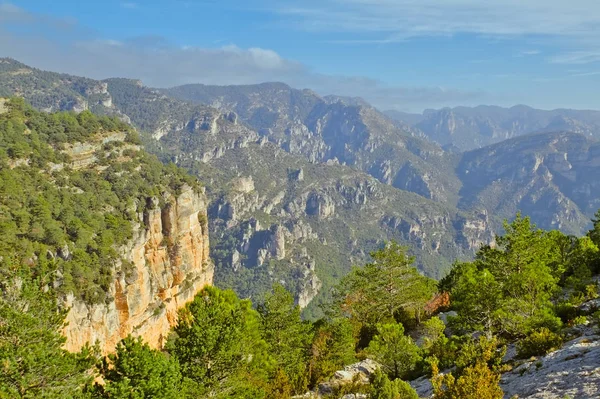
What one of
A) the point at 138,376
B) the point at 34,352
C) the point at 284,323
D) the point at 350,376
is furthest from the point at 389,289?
the point at 34,352

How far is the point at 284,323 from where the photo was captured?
41344 mm

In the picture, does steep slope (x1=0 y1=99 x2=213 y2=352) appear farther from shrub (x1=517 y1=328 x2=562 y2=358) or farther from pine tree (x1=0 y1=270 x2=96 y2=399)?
shrub (x1=517 y1=328 x2=562 y2=358)

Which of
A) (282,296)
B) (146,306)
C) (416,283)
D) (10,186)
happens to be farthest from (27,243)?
(416,283)

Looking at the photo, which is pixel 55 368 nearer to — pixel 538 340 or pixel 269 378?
pixel 269 378

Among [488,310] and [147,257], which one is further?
[147,257]

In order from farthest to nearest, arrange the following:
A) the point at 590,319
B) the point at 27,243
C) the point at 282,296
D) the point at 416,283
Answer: the point at 27,243 → the point at 416,283 → the point at 282,296 → the point at 590,319

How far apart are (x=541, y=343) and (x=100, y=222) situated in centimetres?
7397

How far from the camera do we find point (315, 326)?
175 feet

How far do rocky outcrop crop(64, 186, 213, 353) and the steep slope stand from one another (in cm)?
21

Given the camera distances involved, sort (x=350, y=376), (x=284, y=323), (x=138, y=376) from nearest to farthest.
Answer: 1. (x=138, y=376)
2. (x=350, y=376)
3. (x=284, y=323)

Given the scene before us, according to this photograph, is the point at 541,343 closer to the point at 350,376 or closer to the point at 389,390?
the point at 389,390

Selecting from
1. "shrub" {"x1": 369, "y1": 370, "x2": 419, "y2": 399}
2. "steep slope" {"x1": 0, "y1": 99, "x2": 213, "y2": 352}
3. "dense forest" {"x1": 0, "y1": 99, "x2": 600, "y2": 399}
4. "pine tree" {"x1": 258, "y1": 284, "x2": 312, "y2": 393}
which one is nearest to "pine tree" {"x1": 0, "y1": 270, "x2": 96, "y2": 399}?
"dense forest" {"x1": 0, "y1": 99, "x2": 600, "y2": 399}

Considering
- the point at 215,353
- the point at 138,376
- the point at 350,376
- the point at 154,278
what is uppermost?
the point at 138,376

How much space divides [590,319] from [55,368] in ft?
93.2
